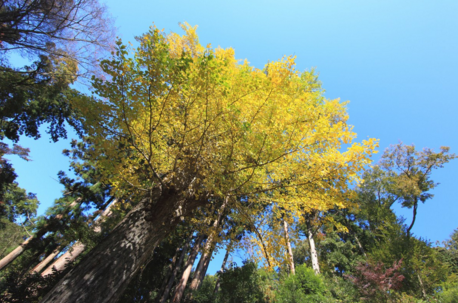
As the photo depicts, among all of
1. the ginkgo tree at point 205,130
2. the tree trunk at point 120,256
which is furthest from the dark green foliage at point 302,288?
the tree trunk at point 120,256

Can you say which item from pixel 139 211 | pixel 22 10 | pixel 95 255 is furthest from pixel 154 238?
pixel 22 10

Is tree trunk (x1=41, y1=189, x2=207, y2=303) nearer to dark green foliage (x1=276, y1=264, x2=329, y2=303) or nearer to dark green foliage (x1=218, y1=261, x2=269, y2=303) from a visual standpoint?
dark green foliage (x1=218, y1=261, x2=269, y2=303)

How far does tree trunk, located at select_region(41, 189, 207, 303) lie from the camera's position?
2148mm

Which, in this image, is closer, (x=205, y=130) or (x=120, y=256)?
(x=205, y=130)

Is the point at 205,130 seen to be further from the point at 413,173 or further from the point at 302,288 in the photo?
the point at 413,173

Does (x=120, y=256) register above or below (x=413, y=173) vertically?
below

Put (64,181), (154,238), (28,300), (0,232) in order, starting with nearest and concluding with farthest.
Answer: (154,238) → (28,300) → (64,181) → (0,232)

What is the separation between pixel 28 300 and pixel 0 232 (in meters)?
19.6

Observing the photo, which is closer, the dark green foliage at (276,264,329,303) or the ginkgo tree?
the ginkgo tree

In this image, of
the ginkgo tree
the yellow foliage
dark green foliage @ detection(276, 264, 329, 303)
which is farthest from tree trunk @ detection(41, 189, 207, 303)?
dark green foliage @ detection(276, 264, 329, 303)

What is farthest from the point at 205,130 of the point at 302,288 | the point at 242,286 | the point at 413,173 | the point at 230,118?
the point at 413,173

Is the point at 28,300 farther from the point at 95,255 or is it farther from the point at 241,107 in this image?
the point at 241,107

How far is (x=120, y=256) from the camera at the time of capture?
2.49 meters

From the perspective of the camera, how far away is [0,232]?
1719cm
